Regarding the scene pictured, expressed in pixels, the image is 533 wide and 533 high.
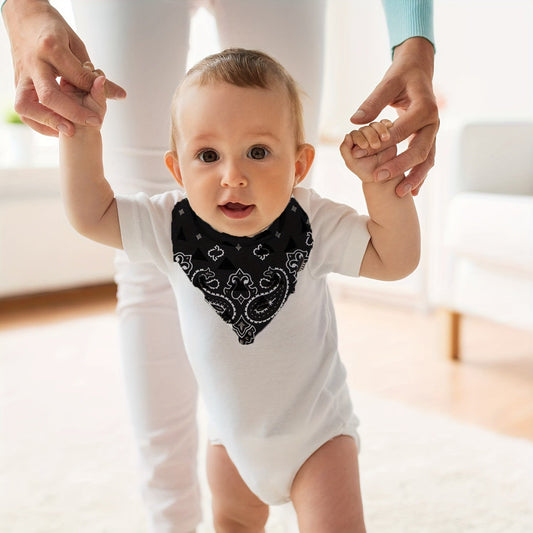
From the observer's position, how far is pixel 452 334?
231cm

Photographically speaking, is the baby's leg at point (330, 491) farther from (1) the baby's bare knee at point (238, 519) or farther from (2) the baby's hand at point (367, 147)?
(2) the baby's hand at point (367, 147)

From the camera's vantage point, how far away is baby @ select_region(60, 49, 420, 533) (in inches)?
31.6

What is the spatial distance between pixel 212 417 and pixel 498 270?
55.2 inches

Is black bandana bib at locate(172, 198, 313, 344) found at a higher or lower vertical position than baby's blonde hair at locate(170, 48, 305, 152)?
lower

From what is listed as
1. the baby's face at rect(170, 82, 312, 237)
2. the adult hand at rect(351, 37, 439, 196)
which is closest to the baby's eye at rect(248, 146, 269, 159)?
the baby's face at rect(170, 82, 312, 237)

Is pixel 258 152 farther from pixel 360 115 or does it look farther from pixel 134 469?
pixel 134 469

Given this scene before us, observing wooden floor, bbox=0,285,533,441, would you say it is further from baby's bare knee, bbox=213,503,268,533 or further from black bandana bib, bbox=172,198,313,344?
black bandana bib, bbox=172,198,313,344

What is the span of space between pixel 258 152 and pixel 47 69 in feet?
0.78

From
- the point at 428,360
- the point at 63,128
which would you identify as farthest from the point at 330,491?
the point at 428,360

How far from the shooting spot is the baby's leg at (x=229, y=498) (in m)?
0.98

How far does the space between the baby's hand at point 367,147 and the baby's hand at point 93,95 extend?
0.26m

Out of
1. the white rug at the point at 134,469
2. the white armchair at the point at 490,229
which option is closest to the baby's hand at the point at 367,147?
the white rug at the point at 134,469

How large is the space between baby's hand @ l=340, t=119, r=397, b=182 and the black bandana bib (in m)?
0.12

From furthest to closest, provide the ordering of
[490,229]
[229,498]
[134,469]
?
[490,229] < [134,469] < [229,498]
